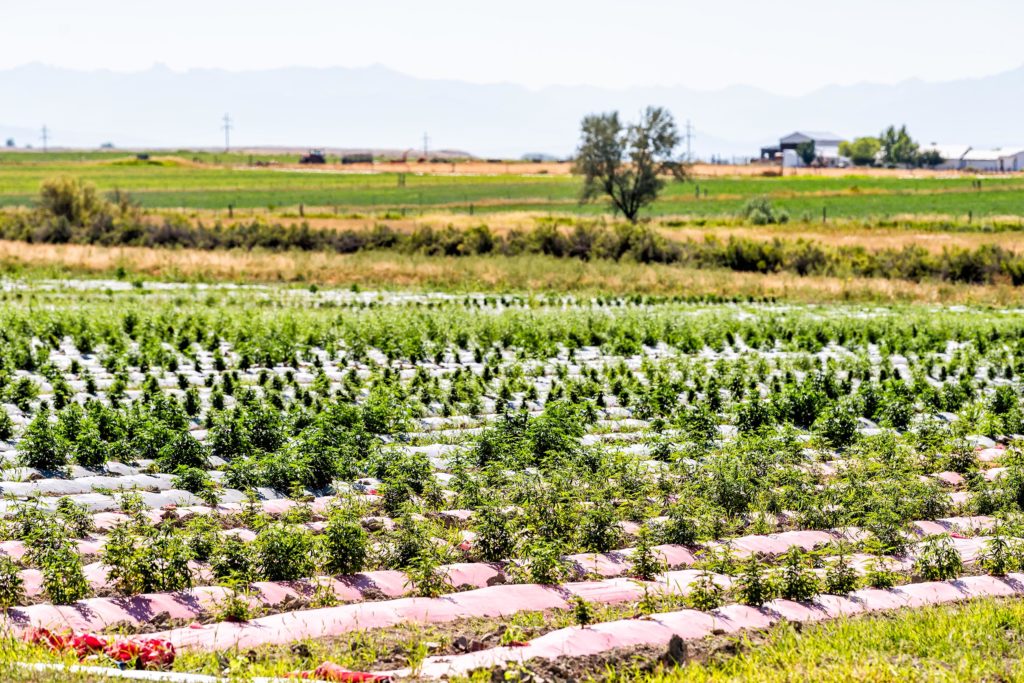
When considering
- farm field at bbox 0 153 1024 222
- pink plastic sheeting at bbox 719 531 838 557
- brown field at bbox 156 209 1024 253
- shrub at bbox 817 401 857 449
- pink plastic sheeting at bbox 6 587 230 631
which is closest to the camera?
pink plastic sheeting at bbox 6 587 230 631

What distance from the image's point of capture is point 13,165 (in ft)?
536

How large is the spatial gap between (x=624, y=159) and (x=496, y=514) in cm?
7159

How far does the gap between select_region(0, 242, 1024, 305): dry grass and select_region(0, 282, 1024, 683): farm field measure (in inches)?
698

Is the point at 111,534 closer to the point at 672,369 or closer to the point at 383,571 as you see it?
the point at 383,571

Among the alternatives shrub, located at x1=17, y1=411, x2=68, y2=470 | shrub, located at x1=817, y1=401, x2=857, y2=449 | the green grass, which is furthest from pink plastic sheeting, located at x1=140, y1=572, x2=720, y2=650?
shrub, located at x1=817, y1=401, x2=857, y2=449

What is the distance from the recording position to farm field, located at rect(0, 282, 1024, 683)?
7660 mm

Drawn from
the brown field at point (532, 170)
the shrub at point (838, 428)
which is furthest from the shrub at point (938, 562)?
the brown field at point (532, 170)

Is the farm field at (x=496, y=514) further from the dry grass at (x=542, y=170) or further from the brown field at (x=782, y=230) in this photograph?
the dry grass at (x=542, y=170)

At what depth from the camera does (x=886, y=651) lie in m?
7.61

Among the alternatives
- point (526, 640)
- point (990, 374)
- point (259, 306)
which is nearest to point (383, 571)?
point (526, 640)

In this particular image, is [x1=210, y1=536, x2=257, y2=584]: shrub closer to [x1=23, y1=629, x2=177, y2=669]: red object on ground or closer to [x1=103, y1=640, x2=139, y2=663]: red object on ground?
[x1=23, y1=629, x2=177, y2=669]: red object on ground

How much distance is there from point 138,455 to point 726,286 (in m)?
28.7

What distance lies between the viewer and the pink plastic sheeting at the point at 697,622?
738 cm

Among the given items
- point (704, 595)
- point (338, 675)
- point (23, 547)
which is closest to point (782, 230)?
point (704, 595)
